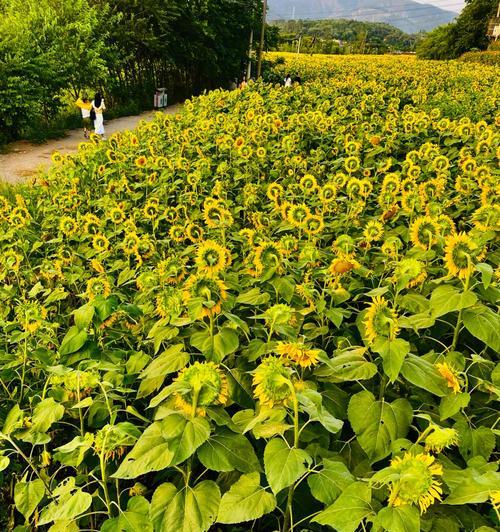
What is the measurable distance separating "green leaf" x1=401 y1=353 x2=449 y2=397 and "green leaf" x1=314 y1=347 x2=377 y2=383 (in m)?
0.08

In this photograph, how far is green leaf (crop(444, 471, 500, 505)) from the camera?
2.87 ft

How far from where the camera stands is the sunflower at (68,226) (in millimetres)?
3062

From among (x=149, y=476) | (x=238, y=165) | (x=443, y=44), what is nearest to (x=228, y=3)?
(x=238, y=165)

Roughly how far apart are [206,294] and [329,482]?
1.95ft

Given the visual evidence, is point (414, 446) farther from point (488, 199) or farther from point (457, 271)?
point (488, 199)

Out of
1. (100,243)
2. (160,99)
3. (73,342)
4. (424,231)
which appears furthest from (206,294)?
(160,99)

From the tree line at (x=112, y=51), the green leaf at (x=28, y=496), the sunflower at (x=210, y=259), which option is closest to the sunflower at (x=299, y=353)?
the sunflower at (x=210, y=259)

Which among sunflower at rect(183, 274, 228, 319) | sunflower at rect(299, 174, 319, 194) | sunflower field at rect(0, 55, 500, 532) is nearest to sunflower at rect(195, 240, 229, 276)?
sunflower field at rect(0, 55, 500, 532)

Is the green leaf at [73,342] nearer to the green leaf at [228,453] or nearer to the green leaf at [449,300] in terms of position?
the green leaf at [228,453]

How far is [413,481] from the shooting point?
821 millimetres

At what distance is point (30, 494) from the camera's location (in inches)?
52.9

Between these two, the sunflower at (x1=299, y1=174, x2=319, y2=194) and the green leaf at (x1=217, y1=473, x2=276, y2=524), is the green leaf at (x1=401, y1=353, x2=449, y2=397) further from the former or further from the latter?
the sunflower at (x1=299, y1=174, x2=319, y2=194)

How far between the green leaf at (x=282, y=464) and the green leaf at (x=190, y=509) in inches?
8.1

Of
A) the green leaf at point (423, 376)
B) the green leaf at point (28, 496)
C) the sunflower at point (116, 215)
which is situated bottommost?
the green leaf at point (28, 496)
